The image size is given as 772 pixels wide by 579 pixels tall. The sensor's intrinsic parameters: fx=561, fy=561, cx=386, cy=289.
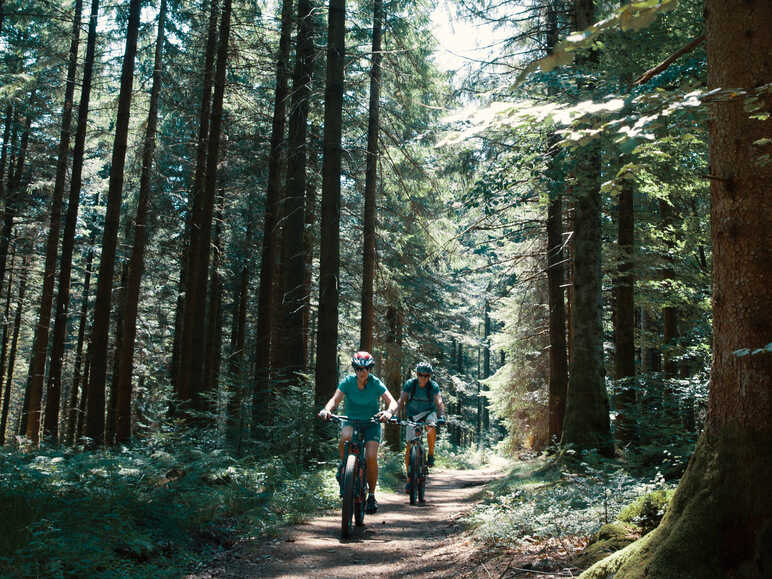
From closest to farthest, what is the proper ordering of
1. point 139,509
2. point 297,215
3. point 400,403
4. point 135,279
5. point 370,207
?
1. point 139,509
2. point 400,403
3. point 297,215
4. point 135,279
5. point 370,207

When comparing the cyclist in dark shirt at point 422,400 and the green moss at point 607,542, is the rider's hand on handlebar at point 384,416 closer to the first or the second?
the cyclist in dark shirt at point 422,400

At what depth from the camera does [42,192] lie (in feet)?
72.1

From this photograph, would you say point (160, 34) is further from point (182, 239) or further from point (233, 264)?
point (233, 264)

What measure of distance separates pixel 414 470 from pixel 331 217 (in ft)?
18.9

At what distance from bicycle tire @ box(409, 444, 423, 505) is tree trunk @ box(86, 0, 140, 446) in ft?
26.6

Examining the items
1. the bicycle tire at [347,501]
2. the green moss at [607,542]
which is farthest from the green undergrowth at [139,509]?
the green moss at [607,542]

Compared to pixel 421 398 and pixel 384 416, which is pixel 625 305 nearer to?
pixel 421 398

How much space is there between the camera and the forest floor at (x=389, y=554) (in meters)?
4.96

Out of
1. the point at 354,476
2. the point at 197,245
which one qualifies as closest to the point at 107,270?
the point at 197,245

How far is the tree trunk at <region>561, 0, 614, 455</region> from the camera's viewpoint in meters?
10.3

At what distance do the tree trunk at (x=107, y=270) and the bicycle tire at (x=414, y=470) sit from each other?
8.10 meters

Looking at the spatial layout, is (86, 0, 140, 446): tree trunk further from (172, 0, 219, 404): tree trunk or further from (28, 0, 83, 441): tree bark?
(28, 0, 83, 441): tree bark

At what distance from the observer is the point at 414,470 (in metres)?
10.6

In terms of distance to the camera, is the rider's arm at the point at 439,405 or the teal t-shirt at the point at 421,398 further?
the teal t-shirt at the point at 421,398
